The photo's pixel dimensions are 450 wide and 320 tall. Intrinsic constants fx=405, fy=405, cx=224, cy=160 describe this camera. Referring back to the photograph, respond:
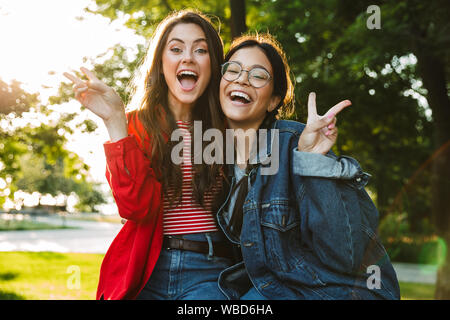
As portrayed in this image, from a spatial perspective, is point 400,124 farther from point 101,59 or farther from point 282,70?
point 282,70

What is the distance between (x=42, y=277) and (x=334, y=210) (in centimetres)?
875

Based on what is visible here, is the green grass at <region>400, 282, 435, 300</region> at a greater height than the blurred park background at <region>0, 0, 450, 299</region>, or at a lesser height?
lesser

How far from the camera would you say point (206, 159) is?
2.34 m

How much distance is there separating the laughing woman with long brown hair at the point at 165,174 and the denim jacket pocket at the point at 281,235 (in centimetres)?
37

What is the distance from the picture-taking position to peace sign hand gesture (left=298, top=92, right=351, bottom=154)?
1.91 metres

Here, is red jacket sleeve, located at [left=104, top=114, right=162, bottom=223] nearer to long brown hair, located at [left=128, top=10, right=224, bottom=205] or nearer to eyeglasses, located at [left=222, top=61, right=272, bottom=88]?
long brown hair, located at [left=128, top=10, right=224, bottom=205]

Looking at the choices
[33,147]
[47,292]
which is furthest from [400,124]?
[47,292]

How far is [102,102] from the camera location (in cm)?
200

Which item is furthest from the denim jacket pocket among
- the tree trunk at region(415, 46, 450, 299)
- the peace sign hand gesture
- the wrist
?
the tree trunk at region(415, 46, 450, 299)

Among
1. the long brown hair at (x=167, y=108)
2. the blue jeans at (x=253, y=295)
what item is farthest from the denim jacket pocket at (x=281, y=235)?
the long brown hair at (x=167, y=108)

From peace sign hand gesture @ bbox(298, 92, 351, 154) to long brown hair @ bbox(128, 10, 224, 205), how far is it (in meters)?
0.59

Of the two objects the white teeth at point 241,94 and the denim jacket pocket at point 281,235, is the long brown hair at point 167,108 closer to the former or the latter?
the white teeth at point 241,94

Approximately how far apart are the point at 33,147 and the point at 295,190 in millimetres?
5764

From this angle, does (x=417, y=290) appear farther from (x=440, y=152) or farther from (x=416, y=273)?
(x=440, y=152)
